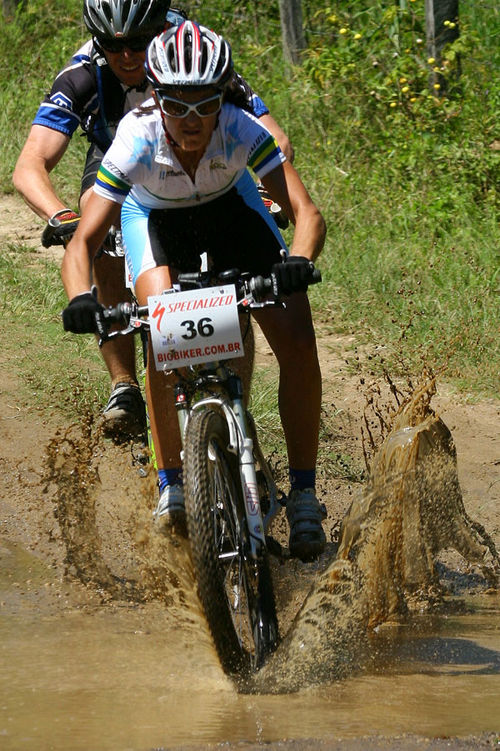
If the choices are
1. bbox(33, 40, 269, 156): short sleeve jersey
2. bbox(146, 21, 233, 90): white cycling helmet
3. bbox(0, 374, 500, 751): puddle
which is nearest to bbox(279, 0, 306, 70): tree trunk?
bbox(33, 40, 269, 156): short sleeve jersey

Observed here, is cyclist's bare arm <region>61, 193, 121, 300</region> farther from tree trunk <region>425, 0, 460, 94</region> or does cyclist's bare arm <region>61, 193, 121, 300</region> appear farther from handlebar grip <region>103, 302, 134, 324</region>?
tree trunk <region>425, 0, 460, 94</region>

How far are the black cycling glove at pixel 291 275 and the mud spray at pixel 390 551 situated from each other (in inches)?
44.3

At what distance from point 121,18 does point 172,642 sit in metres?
2.78

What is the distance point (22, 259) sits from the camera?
8.64 m

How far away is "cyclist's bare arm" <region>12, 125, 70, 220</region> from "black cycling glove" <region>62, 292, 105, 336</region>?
1.77m

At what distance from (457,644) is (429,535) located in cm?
71

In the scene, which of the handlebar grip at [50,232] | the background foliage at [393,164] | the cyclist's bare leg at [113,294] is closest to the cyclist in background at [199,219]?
the handlebar grip at [50,232]

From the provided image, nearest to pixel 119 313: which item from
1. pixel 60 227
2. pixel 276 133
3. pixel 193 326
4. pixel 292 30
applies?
pixel 193 326

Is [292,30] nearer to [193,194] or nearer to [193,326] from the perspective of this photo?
[193,194]

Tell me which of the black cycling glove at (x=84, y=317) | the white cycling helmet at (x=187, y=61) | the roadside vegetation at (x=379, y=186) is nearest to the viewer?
the black cycling glove at (x=84, y=317)

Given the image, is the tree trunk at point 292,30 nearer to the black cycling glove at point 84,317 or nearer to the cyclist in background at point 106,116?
the cyclist in background at point 106,116

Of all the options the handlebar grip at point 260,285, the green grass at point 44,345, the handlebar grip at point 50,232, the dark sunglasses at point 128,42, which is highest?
the dark sunglasses at point 128,42

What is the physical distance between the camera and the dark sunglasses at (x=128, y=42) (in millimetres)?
5156

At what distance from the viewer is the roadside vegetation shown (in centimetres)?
695
